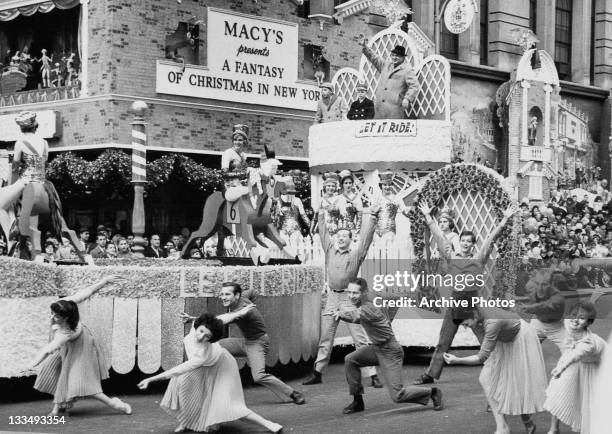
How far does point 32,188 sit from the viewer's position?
12758 millimetres

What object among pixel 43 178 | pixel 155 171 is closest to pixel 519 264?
pixel 43 178

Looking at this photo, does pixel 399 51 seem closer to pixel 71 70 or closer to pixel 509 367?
pixel 71 70

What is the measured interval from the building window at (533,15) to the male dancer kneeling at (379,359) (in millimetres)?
25615

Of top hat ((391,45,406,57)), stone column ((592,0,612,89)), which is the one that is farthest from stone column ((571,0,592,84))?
top hat ((391,45,406,57))

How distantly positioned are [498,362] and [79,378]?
12.6 ft

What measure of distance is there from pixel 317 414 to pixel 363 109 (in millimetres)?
10533

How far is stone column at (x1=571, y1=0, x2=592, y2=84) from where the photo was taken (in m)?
35.3

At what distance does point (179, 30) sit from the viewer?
24781mm

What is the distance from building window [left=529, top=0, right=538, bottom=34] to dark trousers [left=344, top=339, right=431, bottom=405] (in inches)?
1014

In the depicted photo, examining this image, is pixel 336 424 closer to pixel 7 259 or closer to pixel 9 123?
pixel 7 259

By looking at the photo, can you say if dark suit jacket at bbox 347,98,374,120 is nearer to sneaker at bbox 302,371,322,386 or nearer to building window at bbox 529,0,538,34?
sneaker at bbox 302,371,322,386

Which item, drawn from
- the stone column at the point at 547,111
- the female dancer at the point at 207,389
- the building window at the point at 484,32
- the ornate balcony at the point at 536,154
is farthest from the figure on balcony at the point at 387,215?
the building window at the point at 484,32

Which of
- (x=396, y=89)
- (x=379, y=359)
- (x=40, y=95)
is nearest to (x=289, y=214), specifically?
(x=396, y=89)

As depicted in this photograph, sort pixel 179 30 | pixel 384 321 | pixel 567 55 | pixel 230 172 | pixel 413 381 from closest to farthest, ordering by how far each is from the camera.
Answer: pixel 384 321, pixel 413 381, pixel 230 172, pixel 179 30, pixel 567 55
